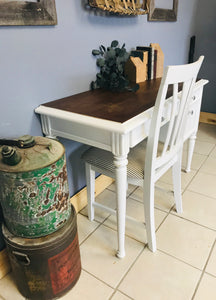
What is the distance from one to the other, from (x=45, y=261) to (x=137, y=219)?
0.79 m

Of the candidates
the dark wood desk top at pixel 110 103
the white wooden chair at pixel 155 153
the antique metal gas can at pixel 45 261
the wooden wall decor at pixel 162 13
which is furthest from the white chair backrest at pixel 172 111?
the wooden wall decor at pixel 162 13

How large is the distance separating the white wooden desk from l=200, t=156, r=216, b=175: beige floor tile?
3.52 feet

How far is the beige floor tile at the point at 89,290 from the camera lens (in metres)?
1.23

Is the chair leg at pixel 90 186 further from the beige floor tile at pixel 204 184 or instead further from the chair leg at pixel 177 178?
the beige floor tile at pixel 204 184

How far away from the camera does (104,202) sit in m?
1.88

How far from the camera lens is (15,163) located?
3.13 ft

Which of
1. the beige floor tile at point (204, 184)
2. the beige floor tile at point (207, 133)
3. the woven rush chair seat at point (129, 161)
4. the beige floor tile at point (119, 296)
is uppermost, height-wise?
the woven rush chair seat at point (129, 161)

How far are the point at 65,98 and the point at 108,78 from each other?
34 centimetres

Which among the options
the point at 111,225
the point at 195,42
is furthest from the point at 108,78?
the point at 195,42

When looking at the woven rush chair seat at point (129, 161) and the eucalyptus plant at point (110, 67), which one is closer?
the woven rush chair seat at point (129, 161)

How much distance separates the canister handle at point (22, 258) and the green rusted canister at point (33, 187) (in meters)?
0.08

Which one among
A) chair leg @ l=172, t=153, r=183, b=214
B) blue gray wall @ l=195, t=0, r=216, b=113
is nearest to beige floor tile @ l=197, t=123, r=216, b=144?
blue gray wall @ l=195, t=0, r=216, b=113

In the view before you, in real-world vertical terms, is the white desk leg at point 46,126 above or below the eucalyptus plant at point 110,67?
below

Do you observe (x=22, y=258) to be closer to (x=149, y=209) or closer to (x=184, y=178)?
(x=149, y=209)
